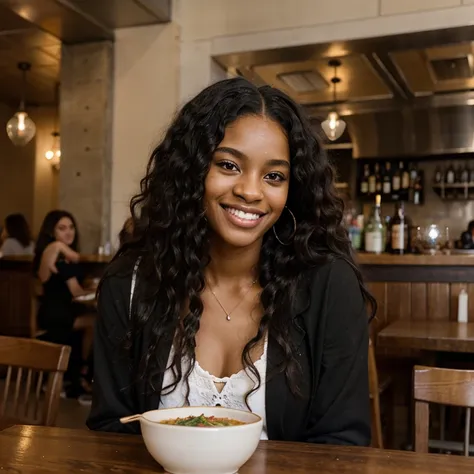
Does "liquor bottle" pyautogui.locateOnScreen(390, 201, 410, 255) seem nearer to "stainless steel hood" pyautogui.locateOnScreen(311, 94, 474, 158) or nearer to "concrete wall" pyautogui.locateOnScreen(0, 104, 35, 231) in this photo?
"stainless steel hood" pyautogui.locateOnScreen(311, 94, 474, 158)

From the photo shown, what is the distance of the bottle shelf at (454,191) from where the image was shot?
743 centimetres

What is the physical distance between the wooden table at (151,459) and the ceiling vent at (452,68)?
549 centimetres

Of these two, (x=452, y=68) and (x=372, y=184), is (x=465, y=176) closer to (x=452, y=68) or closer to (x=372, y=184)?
(x=372, y=184)

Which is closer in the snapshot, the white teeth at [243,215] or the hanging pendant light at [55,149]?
the white teeth at [243,215]

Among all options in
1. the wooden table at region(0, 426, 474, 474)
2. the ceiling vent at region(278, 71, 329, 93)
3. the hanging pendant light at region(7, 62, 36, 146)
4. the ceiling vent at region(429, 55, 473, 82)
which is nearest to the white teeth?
the wooden table at region(0, 426, 474, 474)

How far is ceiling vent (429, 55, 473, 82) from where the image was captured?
5.91m

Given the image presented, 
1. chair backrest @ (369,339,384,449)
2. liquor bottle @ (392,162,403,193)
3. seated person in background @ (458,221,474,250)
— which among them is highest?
liquor bottle @ (392,162,403,193)

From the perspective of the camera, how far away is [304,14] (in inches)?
187

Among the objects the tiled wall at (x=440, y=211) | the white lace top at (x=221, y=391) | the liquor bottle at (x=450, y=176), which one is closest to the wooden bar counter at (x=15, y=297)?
the tiled wall at (x=440, y=211)

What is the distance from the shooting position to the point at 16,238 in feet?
23.5

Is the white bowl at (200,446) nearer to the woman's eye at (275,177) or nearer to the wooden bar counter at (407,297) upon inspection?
the woman's eye at (275,177)

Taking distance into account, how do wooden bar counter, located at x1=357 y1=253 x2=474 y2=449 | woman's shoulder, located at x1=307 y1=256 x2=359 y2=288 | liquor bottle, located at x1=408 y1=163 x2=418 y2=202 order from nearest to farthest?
woman's shoulder, located at x1=307 y1=256 x2=359 y2=288 < wooden bar counter, located at x1=357 y1=253 x2=474 y2=449 < liquor bottle, located at x1=408 y1=163 x2=418 y2=202

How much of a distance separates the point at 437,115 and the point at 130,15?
368cm

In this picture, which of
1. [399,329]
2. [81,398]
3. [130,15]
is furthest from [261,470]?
[130,15]
